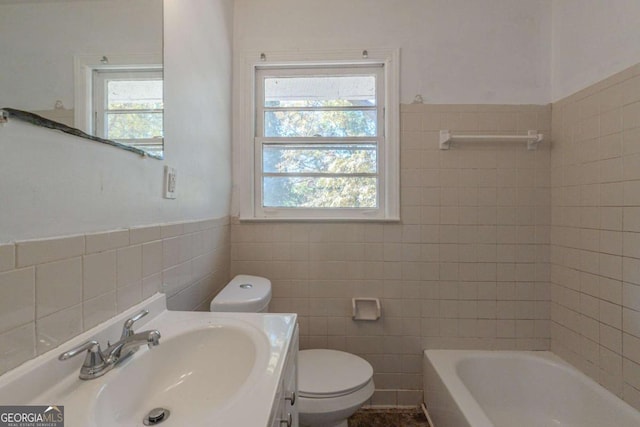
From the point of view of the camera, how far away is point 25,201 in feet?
1.81

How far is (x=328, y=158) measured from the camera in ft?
6.05

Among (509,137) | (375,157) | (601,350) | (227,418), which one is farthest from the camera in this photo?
(375,157)

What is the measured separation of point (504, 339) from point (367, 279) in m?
0.91

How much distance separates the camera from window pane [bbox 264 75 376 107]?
72.9 inches

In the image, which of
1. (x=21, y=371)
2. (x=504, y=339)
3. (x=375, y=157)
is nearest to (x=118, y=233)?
(x=21, y=371)

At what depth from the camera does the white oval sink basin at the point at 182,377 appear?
629mm

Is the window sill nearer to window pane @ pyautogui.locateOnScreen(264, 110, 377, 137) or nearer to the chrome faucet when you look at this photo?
window pane @ pyautogui.locateOnScreen(264, 110, 377, 137)

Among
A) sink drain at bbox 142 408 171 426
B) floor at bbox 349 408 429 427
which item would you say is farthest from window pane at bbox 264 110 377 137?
floor at bbox 349 408 429 427

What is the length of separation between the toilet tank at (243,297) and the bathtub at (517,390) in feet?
3.22

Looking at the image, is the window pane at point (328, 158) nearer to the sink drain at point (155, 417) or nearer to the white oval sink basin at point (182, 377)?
the white oval sink basin at point (182, 377)

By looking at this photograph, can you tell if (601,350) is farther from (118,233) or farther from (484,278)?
(118,233)

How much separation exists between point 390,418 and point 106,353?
160cm

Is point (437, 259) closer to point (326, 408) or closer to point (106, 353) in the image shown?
point (326, 408)

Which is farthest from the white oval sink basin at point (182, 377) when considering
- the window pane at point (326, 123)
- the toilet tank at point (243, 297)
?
the window pane at point (326, 123)
